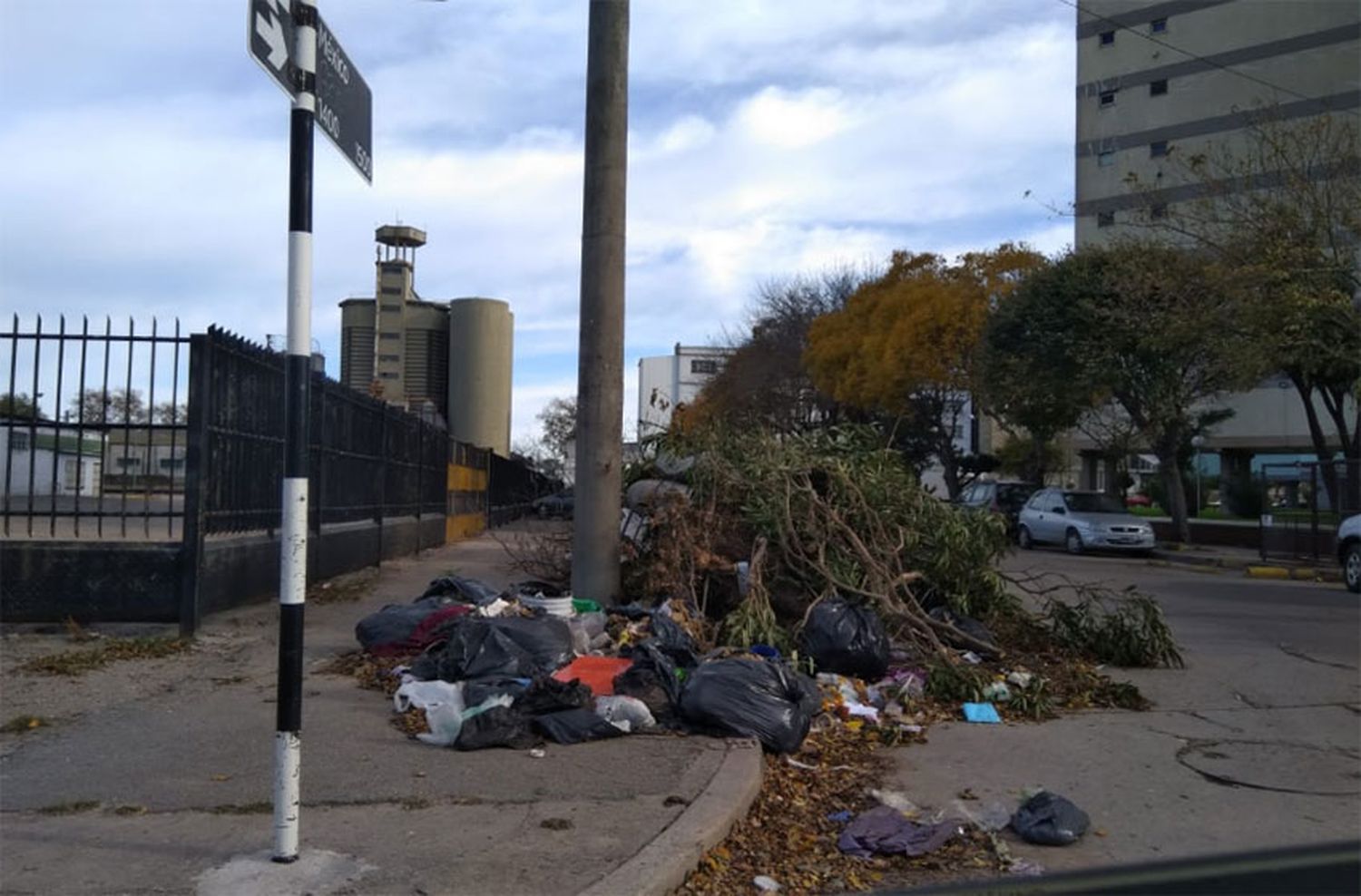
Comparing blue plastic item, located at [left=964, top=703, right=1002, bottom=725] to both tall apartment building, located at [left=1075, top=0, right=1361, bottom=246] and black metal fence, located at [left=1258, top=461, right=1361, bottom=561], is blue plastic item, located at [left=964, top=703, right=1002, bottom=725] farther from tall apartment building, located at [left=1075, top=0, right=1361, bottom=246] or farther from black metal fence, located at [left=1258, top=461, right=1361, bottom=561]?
tall apartment building, located at [left=1075, top=0, right=1361, bottom=246]

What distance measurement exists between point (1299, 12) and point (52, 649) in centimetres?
5356

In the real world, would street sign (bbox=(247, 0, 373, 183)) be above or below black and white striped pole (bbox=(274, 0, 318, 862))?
above

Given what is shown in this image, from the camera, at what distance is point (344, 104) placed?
465cm

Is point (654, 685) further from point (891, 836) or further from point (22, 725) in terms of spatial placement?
point (22, 725)

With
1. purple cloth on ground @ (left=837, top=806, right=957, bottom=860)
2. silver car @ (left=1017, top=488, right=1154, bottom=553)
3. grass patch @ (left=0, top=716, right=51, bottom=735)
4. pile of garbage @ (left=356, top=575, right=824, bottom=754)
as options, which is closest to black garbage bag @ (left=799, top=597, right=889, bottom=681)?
pile of garbage @ (left=356, top=575, right=824, bottom=754)

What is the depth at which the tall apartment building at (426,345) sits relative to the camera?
50312 millimetres

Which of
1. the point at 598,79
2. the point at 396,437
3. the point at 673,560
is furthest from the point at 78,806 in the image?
the point at 396,437

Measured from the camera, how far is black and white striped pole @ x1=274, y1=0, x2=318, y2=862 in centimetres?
408

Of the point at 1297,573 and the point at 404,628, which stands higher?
the point at 404,628

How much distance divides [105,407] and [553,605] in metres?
3.95

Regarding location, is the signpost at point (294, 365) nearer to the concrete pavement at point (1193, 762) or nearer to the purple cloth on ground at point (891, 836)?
the purple cloth on ground at point (891, 836)

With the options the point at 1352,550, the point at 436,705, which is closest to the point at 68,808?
the point at 436,705

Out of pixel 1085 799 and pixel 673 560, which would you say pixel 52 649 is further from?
pixel 1085 799

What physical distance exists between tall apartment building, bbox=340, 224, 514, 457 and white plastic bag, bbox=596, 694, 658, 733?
146 ft
